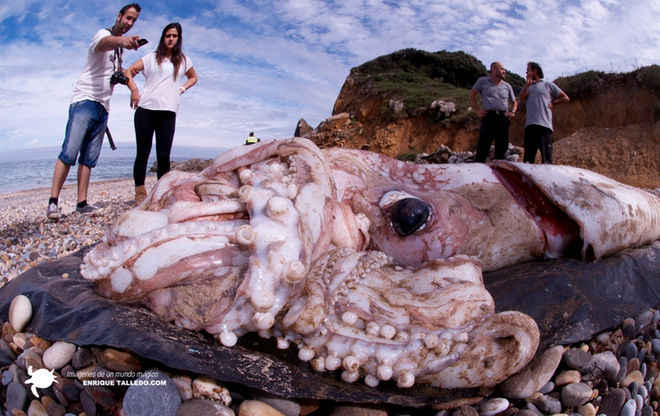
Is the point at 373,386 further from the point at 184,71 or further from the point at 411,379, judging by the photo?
the point at 184,71

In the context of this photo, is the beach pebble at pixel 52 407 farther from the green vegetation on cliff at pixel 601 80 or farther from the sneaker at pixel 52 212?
the green vegetation on cliff at pixel 601 80

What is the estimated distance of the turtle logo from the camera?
191 centimetres

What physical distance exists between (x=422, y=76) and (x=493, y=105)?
15898 mm

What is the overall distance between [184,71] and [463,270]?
460 cm

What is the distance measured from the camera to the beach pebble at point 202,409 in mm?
1630

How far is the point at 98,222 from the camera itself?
5.44m

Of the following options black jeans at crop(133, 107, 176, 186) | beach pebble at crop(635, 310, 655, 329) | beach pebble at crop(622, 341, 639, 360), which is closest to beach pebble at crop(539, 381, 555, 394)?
beach pebble at crop(622, 341, 639, 360)

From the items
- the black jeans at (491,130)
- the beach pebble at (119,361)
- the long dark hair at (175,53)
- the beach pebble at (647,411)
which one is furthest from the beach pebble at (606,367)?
the black jeans at (491,130)

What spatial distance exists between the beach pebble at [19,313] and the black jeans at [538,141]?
6680 mm

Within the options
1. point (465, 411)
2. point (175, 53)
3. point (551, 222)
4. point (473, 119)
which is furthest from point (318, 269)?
point (473, 119)

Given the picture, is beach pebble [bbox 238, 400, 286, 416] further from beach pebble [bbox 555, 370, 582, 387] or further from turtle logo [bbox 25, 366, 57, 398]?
beach pebble [bbox 555, 370, 582, 387]

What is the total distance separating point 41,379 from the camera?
6.33 feet

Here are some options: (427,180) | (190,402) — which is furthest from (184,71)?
(190,402)

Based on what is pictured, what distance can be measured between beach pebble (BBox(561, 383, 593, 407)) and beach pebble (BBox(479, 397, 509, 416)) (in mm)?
352
